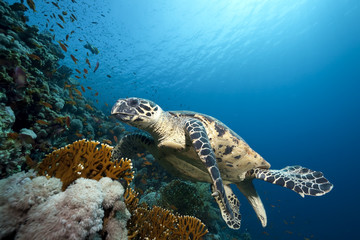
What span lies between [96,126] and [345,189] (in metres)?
85.1

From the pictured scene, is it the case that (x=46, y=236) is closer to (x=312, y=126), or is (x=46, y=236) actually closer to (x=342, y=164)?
(x=342, y=164)

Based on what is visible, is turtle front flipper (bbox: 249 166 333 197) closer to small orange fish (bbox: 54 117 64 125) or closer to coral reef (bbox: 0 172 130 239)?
coral reef (bbox: 0 172 130 239)

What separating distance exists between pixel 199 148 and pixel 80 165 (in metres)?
1.69

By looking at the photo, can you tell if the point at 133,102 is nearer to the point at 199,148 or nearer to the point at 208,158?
the point at 199,148

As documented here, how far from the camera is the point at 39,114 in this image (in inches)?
155

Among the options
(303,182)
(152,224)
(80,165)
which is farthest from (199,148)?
(303,182)

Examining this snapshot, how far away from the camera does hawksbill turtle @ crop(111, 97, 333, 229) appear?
296cm

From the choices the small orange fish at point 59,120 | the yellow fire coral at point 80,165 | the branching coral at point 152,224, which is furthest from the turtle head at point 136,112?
the small orange fish at point 59,120

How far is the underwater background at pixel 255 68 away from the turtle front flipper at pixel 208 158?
462 centimetres

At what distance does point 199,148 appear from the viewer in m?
2.58

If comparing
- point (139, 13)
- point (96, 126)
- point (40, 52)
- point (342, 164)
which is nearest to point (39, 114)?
point (40, 52)

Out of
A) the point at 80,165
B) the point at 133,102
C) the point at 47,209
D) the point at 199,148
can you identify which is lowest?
the point at 47,209

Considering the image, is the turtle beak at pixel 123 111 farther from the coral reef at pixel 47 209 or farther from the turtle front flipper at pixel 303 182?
the turtle front flipper at pixel 303 182

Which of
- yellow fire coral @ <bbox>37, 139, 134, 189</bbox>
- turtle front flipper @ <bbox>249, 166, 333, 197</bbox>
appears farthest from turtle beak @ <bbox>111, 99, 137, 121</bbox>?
turtle front flipper @ <bbox>249, 166, 333, 197</bbox>
